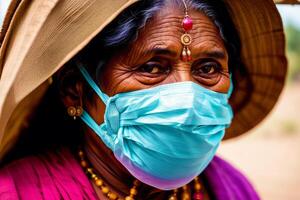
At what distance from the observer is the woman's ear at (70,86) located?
2.21 meters

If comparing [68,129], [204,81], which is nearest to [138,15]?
[204,81]

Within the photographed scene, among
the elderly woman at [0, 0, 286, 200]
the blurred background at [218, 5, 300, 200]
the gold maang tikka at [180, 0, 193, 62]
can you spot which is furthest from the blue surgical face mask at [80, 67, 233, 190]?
the blurred background at [218, 5, 300, 200]

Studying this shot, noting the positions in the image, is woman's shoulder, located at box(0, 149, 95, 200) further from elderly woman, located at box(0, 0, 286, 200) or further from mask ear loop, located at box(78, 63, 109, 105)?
mask ear loop, located at box(78, 63, 109, 105)

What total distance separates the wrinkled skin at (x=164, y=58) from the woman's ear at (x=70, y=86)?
0.35ft

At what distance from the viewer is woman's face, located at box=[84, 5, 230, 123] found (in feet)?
6.65

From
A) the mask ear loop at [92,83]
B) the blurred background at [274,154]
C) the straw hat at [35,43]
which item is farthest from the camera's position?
the blurred background at [274,154]

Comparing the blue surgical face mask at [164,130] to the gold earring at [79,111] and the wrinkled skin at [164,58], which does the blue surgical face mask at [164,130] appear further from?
the gold earring at [79,111]

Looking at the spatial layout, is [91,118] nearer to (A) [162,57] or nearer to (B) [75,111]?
(B) [75,111]

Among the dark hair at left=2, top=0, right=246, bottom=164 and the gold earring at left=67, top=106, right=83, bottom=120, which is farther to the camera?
the gold earring at left=67, top=106, right=83, bottom=120

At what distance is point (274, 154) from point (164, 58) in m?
7.41

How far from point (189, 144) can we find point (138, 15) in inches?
22.1

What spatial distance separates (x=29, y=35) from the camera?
1.84 m

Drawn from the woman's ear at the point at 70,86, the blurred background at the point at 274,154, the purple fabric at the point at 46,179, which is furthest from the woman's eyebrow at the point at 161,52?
the blurred background at the point at 274,154

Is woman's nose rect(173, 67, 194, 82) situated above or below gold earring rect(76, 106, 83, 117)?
above
